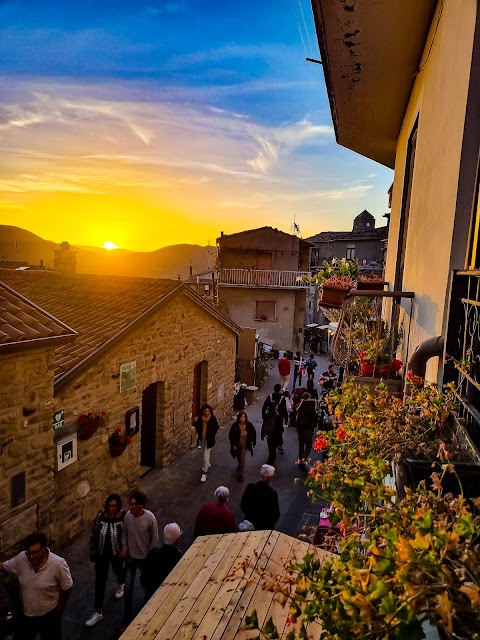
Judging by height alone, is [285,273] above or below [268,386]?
above

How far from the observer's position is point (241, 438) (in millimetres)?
9344

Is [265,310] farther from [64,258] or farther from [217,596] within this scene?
[217,596]

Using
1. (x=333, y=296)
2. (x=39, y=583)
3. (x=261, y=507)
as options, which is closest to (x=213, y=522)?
(x=261, y=507)

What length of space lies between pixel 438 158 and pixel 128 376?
666 cm

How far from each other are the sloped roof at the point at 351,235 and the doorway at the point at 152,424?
1333 inches

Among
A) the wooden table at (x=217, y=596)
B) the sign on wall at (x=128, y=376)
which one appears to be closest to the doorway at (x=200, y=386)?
the sign on wall at (x=128, y=376)

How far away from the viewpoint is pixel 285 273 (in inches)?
1099

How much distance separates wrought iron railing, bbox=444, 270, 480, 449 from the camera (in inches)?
89.9

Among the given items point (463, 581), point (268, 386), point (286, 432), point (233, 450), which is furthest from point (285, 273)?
point (463, 581)

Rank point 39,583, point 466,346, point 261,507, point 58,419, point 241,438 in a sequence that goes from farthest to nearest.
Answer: point 241,438 < point 58,419 < point 261,507 < point 39,583 < point 466,346

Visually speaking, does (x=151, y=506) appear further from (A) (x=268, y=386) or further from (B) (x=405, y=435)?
(A) (x=268, y=386)

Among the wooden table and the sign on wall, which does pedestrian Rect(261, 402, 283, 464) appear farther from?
the wooden table

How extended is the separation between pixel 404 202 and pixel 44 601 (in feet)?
22.7

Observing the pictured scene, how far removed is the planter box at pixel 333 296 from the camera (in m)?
5.36
